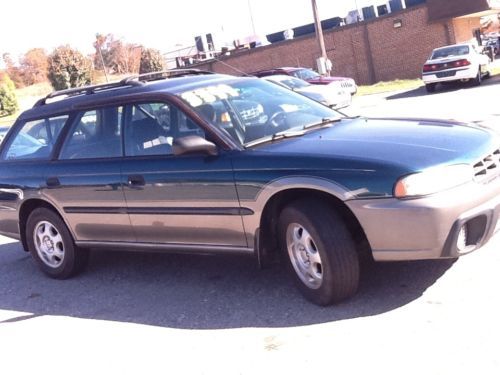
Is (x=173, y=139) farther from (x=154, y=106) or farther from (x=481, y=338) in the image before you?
(x=481, y=338)

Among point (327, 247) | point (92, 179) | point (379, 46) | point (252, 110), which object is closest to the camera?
point (327, 247)

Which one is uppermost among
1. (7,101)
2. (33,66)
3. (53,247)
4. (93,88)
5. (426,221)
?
(33,66)

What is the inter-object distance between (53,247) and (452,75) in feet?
58.4

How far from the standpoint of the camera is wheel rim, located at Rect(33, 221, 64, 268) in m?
6.08

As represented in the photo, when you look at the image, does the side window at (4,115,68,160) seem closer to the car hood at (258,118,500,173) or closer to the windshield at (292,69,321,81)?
the car hood at (258,118,500,173)

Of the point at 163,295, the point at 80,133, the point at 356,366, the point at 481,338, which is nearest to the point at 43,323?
the point at 163,295

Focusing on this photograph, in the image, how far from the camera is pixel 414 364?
3.39m

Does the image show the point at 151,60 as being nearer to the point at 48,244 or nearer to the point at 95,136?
the point at 48,244

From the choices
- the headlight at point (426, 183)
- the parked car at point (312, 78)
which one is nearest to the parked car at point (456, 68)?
the parked car at point (312, 78)

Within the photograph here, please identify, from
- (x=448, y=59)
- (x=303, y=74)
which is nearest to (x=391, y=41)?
(x=303, y=74)

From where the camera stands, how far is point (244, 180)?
4453 millimetres

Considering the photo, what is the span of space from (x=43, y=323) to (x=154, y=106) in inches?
77.2

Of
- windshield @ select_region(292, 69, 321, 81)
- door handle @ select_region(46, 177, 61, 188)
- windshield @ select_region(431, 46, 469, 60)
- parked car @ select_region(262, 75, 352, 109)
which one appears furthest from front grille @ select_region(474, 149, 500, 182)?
windshield @ select_region(292, 69, 321, 81)

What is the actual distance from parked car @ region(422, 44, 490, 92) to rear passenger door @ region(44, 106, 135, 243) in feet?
57.9
